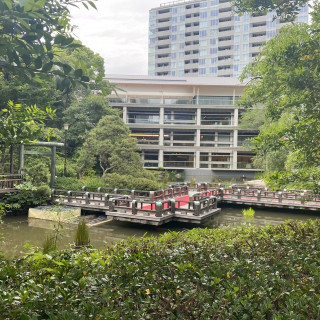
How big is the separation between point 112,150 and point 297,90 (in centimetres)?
1840

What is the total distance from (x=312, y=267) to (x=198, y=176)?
38.2m

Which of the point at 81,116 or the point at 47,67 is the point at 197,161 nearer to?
the point at 81,116

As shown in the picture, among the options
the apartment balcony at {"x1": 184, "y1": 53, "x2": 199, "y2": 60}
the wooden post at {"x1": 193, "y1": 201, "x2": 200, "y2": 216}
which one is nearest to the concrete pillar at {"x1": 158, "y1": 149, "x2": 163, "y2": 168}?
the wooden post at {"x1": 193, "y1": 201, "x2": 200, "y2": 216}

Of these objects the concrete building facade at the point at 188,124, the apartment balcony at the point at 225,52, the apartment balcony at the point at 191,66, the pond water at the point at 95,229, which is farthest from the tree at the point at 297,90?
the apartment balcony at the point at 191,66

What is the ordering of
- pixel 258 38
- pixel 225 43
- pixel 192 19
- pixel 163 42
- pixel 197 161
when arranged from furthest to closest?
pixel 163 42 < pixel 192 19 < pixel 225 43 < pixel 258 38 < pixel 197 161

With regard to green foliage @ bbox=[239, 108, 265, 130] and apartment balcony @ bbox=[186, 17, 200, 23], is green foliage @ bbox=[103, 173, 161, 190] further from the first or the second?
apartment balcony @ bbox=[186, 17, 200, 23]

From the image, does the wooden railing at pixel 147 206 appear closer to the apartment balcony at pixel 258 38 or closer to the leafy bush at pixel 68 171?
the leafy bush at pixel 68 171

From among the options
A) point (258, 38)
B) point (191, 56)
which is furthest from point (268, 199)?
point (191, 56)

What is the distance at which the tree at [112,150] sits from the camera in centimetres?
2239

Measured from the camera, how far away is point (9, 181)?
49.7 ft

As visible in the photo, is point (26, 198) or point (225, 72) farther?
point (225, 72)

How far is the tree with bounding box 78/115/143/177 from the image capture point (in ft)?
73.5

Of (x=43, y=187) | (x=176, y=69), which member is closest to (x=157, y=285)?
(x=43, y=187)

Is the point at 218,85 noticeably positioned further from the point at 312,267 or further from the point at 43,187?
the point at 312,267
